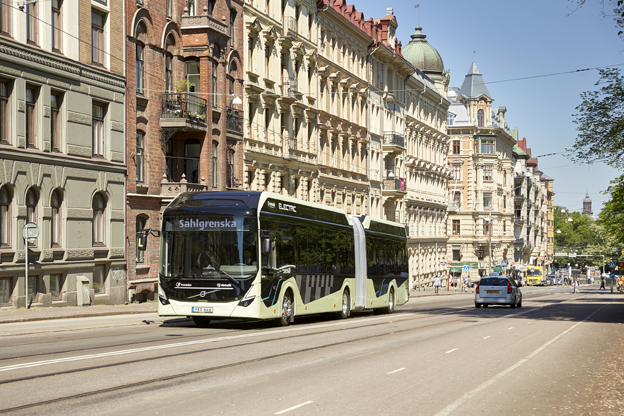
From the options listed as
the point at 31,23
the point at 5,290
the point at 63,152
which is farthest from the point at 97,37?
the point at 5,290

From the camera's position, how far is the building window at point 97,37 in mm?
30984

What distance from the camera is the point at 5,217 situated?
2611cm

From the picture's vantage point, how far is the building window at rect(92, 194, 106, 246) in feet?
102

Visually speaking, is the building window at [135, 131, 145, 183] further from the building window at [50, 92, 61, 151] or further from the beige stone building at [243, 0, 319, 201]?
the beige stone building at [243, 0, 319, 201]

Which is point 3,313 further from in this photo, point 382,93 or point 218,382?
point 382,93

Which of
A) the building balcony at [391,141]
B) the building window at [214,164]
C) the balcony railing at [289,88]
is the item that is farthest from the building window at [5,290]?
the building balcony at [391,141]

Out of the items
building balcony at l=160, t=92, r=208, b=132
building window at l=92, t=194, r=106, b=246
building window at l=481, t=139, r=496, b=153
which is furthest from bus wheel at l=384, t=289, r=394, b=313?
building window at l=481, t=139, r=496, b=153

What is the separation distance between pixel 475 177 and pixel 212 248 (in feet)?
311

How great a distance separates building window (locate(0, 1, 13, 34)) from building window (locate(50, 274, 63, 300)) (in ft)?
26.3

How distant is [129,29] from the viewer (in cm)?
3303

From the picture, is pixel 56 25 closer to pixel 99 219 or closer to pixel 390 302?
pixel 99 219

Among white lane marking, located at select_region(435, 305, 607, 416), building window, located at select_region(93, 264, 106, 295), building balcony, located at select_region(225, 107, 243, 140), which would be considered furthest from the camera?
building balcony, located at select_region(225, 107, 243, 140)

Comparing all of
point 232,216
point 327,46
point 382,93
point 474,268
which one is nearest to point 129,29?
point 232,216

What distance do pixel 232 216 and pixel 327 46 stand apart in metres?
→ 37.5
